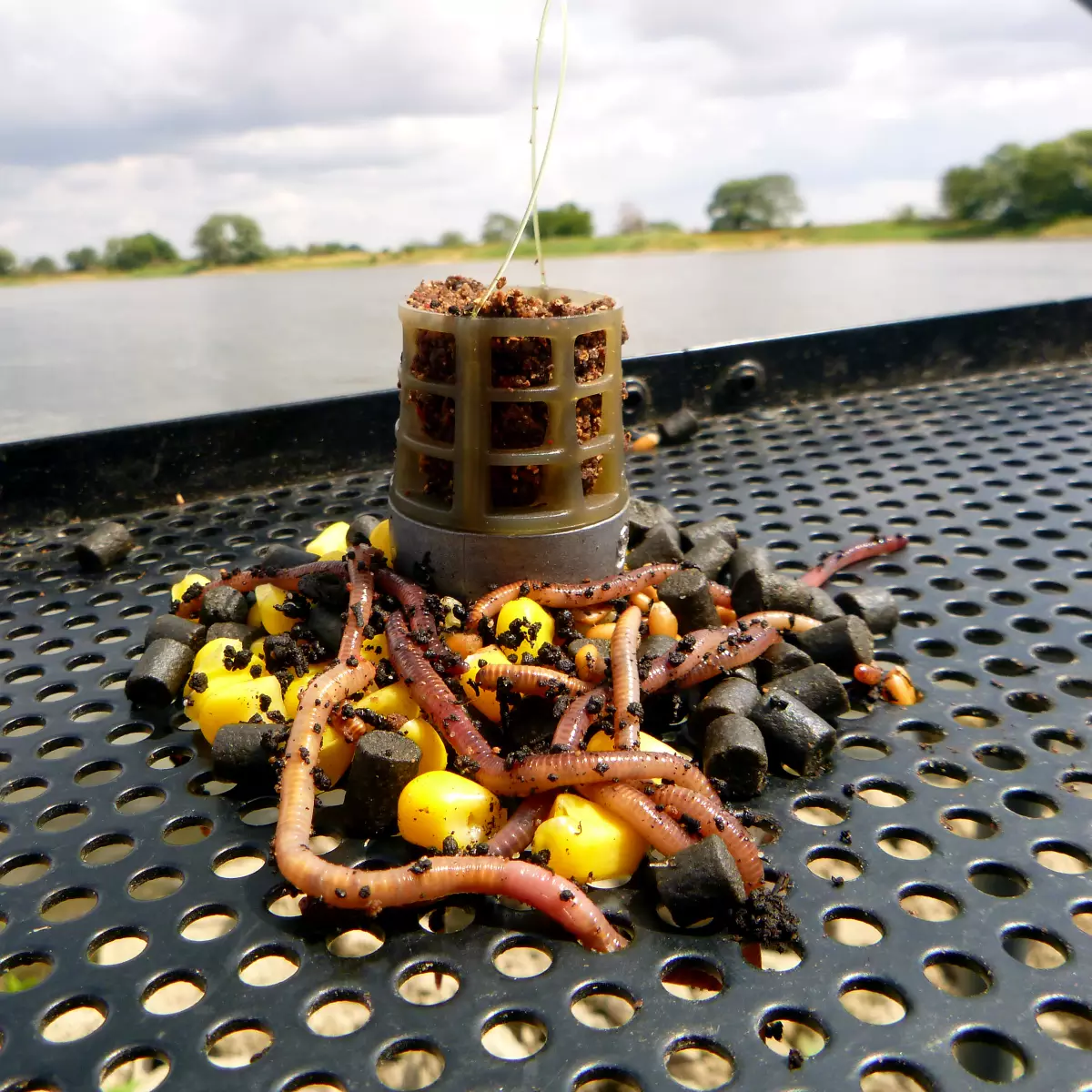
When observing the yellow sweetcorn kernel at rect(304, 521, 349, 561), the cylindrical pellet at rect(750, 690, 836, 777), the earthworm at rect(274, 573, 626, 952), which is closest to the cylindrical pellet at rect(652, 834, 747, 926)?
the earthworm at rect(274, 573, 626, 952)

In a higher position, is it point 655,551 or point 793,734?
point 655,551

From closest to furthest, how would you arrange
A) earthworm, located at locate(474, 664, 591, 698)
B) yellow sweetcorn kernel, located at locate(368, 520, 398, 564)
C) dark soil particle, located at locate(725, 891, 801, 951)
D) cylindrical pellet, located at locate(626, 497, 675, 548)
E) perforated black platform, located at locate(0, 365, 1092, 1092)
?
perforated black platform, located at locate(0, 365, 1092, 1092) → dark soil particle, located at locate(725, 891, 801, 951) → earthworm, located at locate(474, 664, 591, 698) → yellow sweetcorn kernel, located at locate(368, 520, 398, 564) → cylindrical pellet, located at locate(626, 497, 675, 548)

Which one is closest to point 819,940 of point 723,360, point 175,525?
point 175,525

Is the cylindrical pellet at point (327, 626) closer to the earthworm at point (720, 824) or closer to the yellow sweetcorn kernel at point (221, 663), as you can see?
the yellow sweetcorn kernel at point (221, 663)

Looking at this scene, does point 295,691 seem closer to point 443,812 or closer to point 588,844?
point 443,812

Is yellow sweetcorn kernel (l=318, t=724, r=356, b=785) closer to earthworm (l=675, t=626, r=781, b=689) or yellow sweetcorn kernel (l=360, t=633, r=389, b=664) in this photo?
yellow sweetcorn kernel (l=360, t=633, r=389, b=664)

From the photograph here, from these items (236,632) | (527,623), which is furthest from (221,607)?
(527,623)

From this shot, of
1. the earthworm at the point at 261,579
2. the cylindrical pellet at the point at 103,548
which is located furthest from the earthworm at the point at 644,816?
the cylindrical pellet at the point at 103,548

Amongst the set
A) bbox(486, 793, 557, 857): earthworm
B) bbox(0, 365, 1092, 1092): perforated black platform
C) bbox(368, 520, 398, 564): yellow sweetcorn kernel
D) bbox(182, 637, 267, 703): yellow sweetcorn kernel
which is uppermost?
bbox(368, 520, 398, 564): yellow sweetcorn kernel
